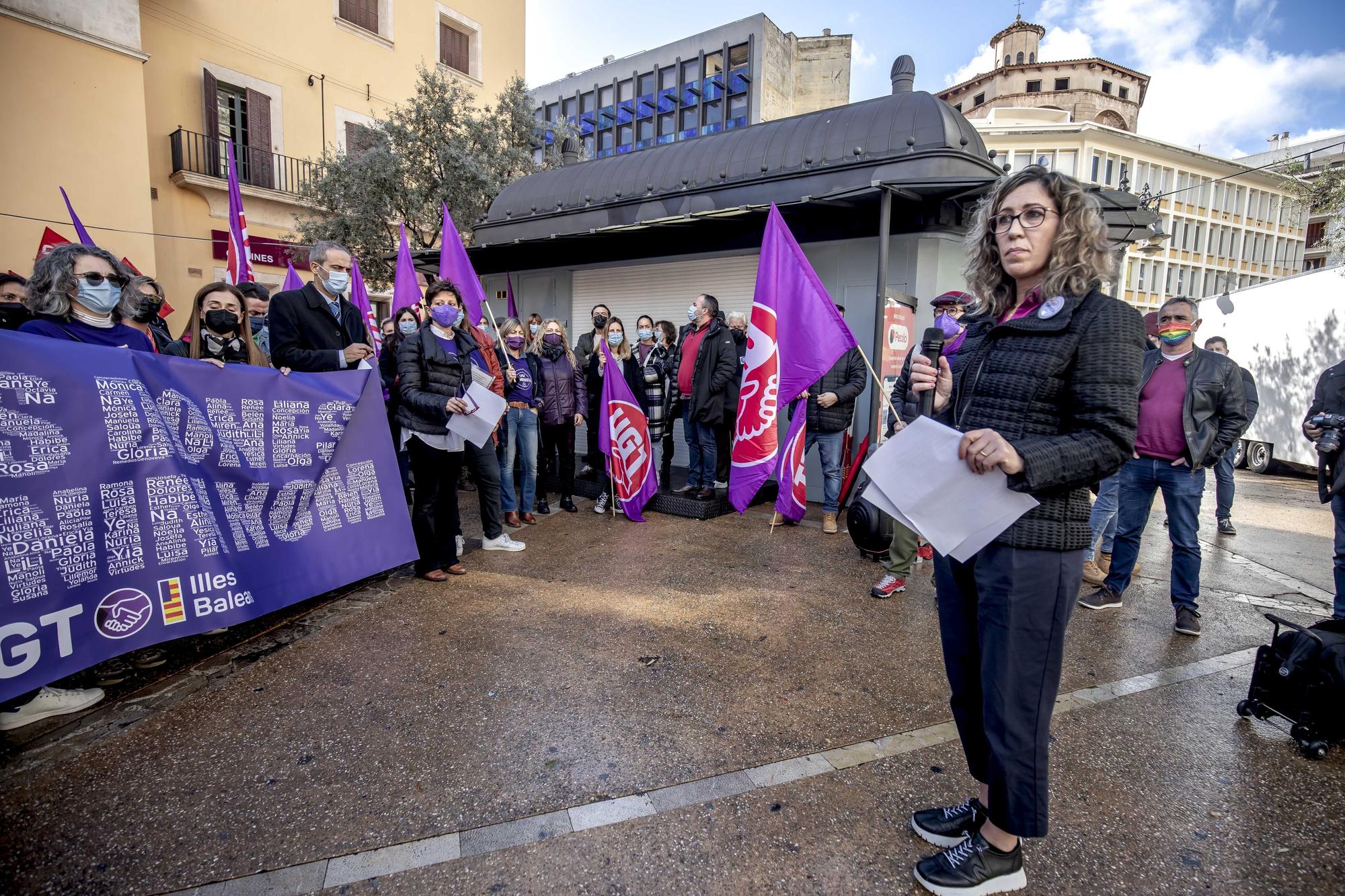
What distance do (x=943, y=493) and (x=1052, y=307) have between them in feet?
1.87

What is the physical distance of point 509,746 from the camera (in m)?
2.78

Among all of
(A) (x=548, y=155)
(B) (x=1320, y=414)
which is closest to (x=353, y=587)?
(B) (x=1320, y=414)

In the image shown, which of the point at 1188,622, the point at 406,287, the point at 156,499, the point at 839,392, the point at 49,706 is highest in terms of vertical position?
the point at 406,287

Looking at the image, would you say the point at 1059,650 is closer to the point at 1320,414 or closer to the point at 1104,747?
the point at 1104,747

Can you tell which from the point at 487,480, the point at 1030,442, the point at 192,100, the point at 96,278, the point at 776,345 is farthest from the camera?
the point at 192,100

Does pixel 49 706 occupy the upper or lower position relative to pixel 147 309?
lower

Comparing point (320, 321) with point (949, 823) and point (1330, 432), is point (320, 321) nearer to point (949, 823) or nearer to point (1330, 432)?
point (949, 823)

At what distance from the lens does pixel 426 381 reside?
15.8 feet

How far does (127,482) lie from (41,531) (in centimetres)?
39

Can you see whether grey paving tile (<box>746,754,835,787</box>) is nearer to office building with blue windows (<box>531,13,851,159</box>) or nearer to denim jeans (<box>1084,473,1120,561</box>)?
denim jeans (<box>1084,473,1120,561</box>)

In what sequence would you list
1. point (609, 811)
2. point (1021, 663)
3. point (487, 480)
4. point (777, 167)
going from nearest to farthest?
point (1021, 663)
point (609, 811)
point (487, 480)
point (777, 167)

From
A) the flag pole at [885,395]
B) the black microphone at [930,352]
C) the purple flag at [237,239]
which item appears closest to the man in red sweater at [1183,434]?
the flag pole at [885,395]

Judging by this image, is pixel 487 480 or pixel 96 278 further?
pixel 487 480

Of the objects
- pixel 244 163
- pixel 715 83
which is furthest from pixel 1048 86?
pixel 244 163
